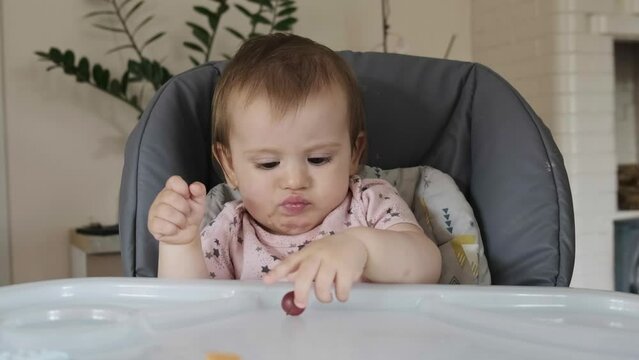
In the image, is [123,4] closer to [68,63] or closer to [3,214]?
[68,63]

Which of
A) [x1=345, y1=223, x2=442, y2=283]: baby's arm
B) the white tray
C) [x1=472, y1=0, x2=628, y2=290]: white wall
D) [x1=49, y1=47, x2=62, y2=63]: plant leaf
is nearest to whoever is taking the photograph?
the white tray

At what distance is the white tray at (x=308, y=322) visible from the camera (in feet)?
2.23

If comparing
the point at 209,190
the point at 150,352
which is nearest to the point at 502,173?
the point at 209,190

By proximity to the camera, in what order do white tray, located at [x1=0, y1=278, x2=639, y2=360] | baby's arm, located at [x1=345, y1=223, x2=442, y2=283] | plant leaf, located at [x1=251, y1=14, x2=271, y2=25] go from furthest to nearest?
plant leaf, located at [x1=251, y1=14, x2=271, y2=25] → baby's arm, located at [x1=345, y1=223, x2=442, y2=283] → white tray, located at [x1=0, y1=278, x2=639, y2=360]

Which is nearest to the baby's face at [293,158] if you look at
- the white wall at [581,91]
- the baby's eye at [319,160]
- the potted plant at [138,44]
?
the baby's eye at [319,160]

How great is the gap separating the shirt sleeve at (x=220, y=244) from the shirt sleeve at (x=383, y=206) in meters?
0.19

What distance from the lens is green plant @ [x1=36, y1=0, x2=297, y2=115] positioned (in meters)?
2.40

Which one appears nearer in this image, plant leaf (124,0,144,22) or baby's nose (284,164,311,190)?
baby's nose (284,164,311,190)

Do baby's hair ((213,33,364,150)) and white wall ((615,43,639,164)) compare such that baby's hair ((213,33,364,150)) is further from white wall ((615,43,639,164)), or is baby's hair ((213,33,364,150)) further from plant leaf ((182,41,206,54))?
white wall ((615,43,639,164))

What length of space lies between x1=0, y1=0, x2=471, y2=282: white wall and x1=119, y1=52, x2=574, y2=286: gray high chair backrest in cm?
141

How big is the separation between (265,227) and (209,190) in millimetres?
155

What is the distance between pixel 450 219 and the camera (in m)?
1.12

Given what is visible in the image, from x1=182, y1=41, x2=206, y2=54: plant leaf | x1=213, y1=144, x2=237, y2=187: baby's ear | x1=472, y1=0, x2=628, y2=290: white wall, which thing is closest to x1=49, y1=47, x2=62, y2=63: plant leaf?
x1=182, y1=41, x2=206, y2=54: plant leaf

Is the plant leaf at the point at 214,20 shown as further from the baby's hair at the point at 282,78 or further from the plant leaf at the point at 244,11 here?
the baby's hair at the point at 282,78
